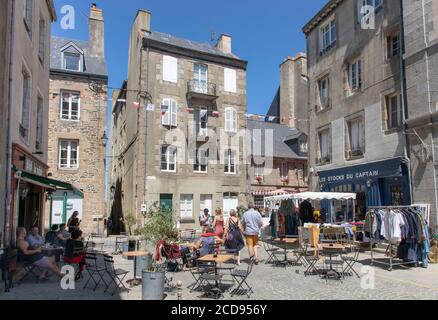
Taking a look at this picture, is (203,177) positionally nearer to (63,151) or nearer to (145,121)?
(145,121)

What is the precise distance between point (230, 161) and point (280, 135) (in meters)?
9.71

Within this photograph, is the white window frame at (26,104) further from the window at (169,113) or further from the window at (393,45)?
the window at (393,45)

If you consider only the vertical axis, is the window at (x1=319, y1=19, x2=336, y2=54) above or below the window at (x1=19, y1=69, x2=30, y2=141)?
above

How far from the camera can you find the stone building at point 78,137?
2117 cm

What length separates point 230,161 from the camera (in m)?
26.1

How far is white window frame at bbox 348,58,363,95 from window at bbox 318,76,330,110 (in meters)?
1.69

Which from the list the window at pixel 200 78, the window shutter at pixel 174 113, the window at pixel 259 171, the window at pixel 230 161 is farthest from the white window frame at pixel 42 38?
the window at pixel 259 171

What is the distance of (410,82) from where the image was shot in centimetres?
1282

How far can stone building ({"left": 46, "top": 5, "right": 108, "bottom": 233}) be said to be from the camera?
69.5ft

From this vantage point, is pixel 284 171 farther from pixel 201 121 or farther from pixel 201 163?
pixel 201 121

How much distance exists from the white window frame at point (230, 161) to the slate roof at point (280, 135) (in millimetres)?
6148

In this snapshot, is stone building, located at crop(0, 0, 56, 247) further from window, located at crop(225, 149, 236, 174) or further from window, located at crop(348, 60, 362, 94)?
window, located at crop(225, 149, 236, 174)

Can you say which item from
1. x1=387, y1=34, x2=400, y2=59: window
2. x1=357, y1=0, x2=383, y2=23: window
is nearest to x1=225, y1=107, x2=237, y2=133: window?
x1=357, y1=0, x2=383, y2=23: window
